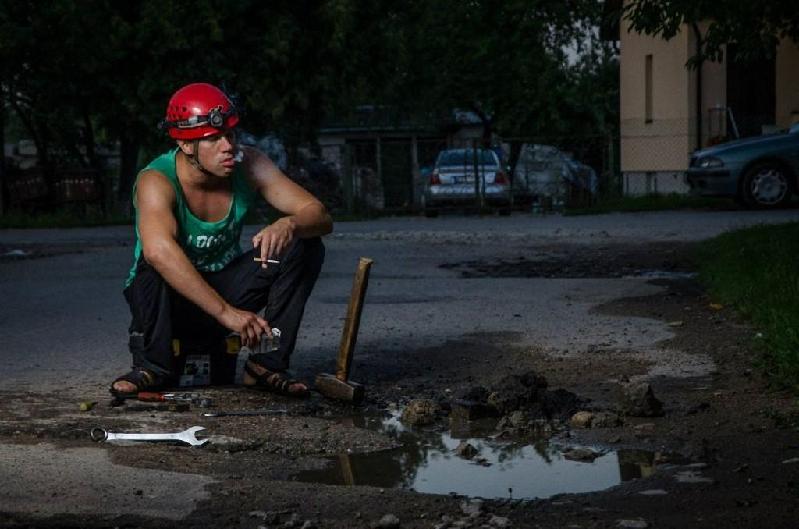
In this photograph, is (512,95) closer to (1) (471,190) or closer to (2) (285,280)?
(1) (471,190)

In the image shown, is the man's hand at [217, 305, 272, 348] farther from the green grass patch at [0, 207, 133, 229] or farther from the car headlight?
the green grass patch at [0, 207, 133, 229]

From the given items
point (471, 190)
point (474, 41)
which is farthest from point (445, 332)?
point (474, 41)

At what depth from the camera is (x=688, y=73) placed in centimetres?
3366

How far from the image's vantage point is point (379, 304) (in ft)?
35.4

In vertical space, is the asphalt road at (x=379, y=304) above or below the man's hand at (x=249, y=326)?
below

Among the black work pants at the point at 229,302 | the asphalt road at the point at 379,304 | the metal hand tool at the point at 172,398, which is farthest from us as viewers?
the asphalt road at the point at 379,304

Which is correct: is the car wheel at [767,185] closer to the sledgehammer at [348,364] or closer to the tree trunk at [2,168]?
the tree trunk at [2,168]

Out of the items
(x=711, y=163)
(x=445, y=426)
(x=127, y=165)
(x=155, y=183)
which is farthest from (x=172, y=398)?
(x=127, y=165)

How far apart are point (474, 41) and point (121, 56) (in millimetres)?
22159

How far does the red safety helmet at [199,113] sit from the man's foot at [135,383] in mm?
1081

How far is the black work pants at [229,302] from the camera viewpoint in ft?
21.8

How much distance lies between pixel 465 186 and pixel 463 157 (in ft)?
5.64

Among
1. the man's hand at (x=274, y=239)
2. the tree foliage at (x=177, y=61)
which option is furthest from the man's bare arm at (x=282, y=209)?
the tree foliage at (x=177, y=61)

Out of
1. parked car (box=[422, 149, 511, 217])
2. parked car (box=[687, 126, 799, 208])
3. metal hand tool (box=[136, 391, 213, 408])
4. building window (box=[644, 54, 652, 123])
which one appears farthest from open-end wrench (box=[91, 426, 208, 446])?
building window (box=[644, 54, 652, 123])
